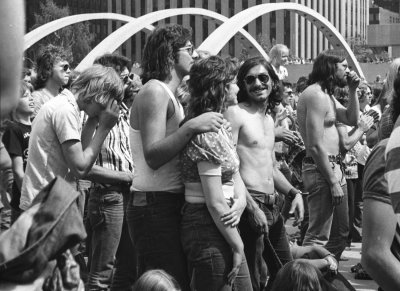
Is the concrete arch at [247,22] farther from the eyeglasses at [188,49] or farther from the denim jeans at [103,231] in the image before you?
the eyeglasses at [188,49]

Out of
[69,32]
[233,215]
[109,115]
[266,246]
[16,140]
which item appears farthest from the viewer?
[69,32]

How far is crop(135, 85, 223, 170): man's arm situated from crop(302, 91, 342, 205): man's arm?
7.30 ft

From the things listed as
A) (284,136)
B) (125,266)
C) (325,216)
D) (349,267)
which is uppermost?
(284,136)

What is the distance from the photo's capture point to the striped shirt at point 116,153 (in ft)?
21.9

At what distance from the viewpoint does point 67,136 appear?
5223mm

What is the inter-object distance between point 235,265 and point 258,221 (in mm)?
812

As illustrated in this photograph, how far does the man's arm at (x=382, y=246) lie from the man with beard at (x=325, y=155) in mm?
3930

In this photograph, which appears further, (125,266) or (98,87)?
(125,266)

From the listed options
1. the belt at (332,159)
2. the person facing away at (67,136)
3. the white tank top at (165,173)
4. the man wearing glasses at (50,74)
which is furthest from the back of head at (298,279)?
the man wearing glasses at (50,74)

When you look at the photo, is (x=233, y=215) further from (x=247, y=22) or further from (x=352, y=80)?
(x=247, y=22)

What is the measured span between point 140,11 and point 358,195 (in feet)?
413

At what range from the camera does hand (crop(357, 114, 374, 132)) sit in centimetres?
789

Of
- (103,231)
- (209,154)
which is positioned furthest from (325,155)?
(209,154)

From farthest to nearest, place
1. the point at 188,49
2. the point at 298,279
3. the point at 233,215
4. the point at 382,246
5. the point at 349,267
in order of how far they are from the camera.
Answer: the point at 349,267 → the point at 188,49 → the point at 233,215 → the point at 298,279 → the point at 382,246
